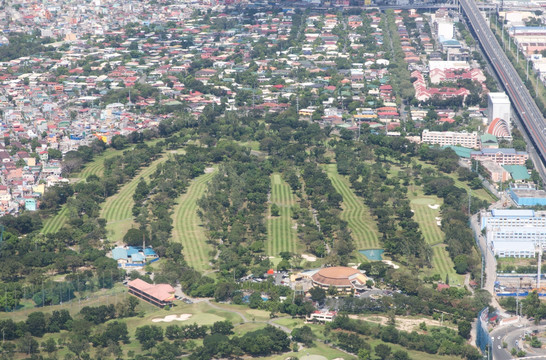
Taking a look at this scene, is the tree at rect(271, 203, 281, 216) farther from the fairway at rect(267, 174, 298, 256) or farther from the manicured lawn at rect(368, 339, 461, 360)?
the manicured lawn at rect(368, 339, 461, 360)

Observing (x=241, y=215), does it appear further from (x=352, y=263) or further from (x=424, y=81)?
(x=424, y=81)

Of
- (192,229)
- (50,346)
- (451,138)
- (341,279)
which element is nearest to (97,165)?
(192,229)

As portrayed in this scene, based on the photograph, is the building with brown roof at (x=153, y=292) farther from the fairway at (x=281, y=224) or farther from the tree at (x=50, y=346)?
the fairway at (x=281, y=224)

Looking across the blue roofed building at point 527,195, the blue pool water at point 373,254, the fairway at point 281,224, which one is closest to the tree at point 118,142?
the fairway at point 281,224

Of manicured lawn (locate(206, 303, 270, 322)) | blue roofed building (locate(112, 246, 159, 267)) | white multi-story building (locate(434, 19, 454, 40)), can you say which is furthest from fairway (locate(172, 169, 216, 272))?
white multi-story building (locate(434, 19, 454, 40))

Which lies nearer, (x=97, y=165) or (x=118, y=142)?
(x=97, y=165)

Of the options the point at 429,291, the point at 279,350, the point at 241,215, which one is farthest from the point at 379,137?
the point at 279,350

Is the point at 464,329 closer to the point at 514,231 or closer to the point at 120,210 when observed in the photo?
the point at 514,231
